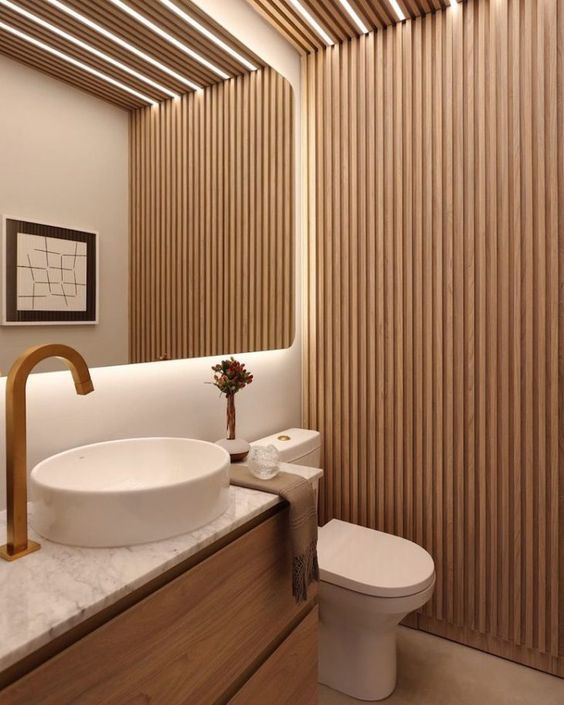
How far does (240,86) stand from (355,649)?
87.7 inches

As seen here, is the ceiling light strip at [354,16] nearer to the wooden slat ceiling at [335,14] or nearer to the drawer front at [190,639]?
the wooden slat ceiling at [335,14]

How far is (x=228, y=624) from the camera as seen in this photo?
3.92ft

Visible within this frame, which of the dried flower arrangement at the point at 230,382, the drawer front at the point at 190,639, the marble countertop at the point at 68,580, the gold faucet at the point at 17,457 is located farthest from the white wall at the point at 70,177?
the drawer front at the point at 190,639

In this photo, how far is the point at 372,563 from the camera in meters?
1.87

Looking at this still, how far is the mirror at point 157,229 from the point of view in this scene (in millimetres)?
1363

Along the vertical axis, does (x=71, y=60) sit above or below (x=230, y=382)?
above

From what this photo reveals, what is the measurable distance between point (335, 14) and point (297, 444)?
5.94ft

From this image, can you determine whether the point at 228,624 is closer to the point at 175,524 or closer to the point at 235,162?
the point at 175,524

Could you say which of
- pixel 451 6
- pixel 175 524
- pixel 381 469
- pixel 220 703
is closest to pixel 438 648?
pixel 381 469

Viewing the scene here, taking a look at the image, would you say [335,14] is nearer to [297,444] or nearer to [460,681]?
[297,444]

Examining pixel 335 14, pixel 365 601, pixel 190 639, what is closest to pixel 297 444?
pixel 365 601

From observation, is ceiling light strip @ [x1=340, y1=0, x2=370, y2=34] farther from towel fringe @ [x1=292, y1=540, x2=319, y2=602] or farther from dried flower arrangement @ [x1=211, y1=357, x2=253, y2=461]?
towel fringe @ [x1=292, y1=540, x2=319, y2=602]

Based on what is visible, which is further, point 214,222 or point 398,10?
point 398,10

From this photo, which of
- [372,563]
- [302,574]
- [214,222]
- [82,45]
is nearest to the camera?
[302,574]
